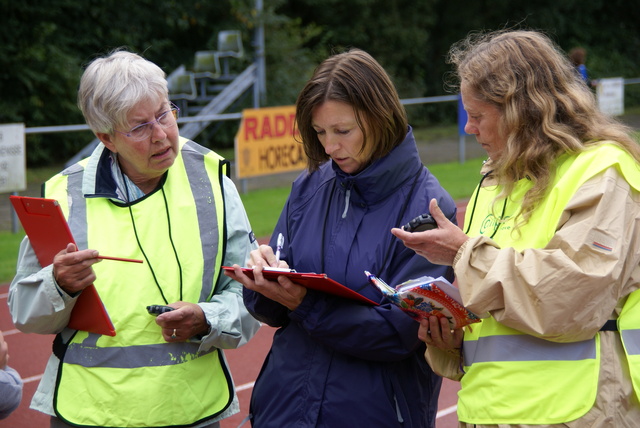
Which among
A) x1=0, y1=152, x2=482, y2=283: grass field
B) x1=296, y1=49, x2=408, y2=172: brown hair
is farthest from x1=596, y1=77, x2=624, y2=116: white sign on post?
x1=296, y1=49, x2=408, y2=172: brown hair

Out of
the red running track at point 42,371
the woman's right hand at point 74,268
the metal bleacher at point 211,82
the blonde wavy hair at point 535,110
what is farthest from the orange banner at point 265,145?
the blonde wavy hair at point 535,110

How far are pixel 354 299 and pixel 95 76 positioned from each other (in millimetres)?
1213

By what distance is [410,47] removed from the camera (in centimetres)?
2759

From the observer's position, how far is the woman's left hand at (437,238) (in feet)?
7.75

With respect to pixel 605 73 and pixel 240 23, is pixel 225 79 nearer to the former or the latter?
pixel 240 23

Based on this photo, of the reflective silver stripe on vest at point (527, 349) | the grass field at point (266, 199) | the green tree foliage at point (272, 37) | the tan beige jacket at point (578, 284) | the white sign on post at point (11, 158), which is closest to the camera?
the tan beige jacket at point (578, 284)

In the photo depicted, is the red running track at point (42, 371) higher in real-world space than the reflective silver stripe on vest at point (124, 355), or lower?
lower

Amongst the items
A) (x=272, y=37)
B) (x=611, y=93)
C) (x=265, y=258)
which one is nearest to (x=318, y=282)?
(x=265, y=258)

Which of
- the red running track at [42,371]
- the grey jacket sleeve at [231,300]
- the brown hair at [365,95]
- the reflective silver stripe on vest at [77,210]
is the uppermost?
the brown hair at [365,95]

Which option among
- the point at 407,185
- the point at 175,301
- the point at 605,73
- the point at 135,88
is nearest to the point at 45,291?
the point at 175,301

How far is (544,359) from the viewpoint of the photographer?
91.1 inches

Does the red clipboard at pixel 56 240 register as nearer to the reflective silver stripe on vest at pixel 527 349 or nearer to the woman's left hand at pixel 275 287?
the woman's left hand at pixel 275 287

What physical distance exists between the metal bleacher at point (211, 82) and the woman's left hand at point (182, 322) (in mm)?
17042

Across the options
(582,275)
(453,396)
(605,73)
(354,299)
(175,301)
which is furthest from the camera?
(605,73)
